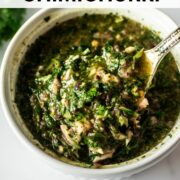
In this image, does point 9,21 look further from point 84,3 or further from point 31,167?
point 31,167

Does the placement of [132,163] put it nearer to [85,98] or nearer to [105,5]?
[85,98]

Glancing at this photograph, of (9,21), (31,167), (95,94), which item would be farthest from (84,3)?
(31,167)

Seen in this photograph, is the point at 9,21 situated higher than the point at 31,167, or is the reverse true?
the point at 9,21

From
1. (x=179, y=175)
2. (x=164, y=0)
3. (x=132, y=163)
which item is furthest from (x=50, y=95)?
(x=164, y=0)

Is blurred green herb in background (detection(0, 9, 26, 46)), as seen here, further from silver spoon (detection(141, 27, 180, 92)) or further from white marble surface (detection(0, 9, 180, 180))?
silver spoon (detection(141, 27, 180, 92))

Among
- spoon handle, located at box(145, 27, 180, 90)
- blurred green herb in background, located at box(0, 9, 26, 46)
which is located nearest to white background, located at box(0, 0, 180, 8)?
blurred green herb in background, located at box(0, 9, 26, 46)

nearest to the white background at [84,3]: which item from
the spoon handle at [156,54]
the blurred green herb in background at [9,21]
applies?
the blurred green herb in background at [9,21]

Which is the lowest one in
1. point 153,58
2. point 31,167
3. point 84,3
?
point 31,167
